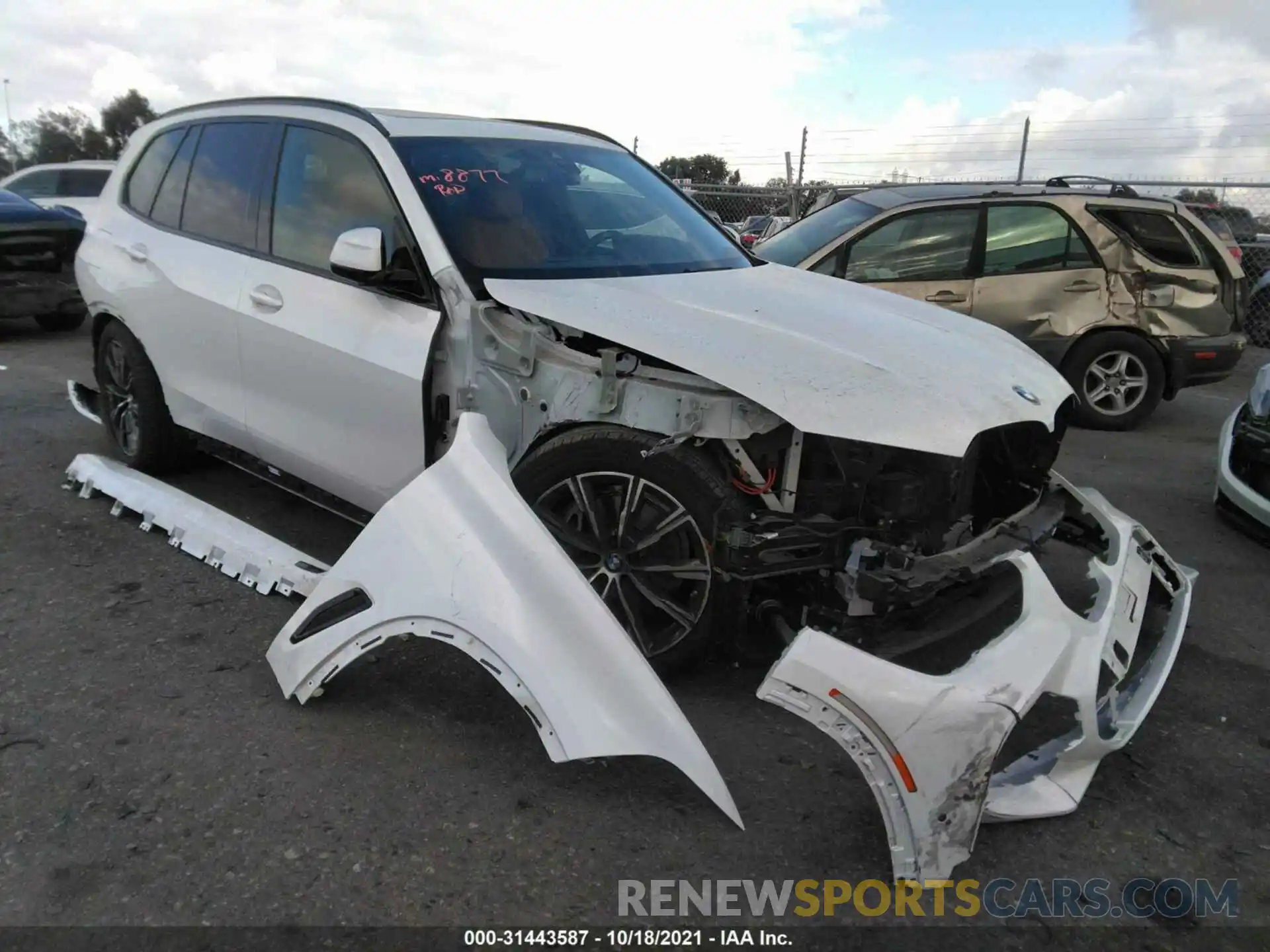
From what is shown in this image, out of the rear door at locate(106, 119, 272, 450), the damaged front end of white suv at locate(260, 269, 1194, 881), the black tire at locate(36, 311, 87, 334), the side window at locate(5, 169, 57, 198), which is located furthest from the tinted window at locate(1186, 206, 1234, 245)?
the side window at locate(5, 169, 57, 198)

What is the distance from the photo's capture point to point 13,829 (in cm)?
246

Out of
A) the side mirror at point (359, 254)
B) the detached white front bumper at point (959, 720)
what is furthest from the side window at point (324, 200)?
the detached white front bumper at point (959, 720)

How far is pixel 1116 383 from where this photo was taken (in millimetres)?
7320

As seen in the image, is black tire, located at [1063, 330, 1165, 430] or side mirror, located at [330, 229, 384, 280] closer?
side mirror, located at [330, 229, 384, 280]

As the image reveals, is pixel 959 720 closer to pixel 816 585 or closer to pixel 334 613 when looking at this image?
pixel 816 585

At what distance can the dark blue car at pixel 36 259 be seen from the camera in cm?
923

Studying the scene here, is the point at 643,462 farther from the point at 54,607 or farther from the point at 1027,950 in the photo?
the point at 54,607

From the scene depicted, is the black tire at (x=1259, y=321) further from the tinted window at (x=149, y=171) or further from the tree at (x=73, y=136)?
the tree at (x=73, y=136)

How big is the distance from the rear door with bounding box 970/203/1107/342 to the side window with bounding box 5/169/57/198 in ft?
40.6

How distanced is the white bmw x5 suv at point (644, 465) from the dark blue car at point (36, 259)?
20.8 ft

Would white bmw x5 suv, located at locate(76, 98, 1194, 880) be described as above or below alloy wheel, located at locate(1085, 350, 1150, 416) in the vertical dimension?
above

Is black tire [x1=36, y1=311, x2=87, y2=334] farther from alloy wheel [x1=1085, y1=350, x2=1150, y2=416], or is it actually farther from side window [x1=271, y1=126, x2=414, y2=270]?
alloy wheel [x1=1085, y1=350, x2=1150, y2=416]

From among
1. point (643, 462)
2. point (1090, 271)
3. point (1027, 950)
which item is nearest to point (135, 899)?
point (643, 462)

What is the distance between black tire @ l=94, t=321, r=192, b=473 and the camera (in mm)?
4766
